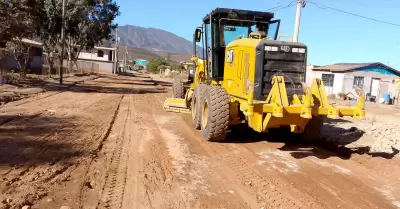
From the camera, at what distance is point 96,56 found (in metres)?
72.8

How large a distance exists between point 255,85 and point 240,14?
2638 millimetres

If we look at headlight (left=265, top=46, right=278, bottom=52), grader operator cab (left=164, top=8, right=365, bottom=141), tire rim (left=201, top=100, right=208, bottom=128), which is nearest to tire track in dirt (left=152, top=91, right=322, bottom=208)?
grader operator cab (left=164, top=8, right=365, bottom=141)

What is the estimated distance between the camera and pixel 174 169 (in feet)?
20.7

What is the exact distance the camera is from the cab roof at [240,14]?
32.2 feet

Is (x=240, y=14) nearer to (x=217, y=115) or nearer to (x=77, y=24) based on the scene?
(x=217, y=115)

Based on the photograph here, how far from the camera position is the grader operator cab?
7348 mm

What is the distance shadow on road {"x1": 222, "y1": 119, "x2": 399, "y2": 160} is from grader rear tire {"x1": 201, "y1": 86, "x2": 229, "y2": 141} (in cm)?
54

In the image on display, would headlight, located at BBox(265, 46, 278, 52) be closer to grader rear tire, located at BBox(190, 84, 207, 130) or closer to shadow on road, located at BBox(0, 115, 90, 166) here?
grader rear tire, located at BBox(190, 84, 207, 130)

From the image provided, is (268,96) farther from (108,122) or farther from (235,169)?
(108,122)

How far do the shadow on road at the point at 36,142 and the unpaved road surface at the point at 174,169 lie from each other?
0.7 inches

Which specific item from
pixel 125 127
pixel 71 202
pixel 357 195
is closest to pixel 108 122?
pixel 125 127

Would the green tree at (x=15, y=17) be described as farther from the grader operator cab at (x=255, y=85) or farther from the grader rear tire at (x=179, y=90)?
the grader operator cab at (x=255, y=85)

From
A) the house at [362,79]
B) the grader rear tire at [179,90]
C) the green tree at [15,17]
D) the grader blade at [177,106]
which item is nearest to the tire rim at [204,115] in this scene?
the grader blade at [177,106]

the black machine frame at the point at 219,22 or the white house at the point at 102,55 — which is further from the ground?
the white house at the point at 102,55
